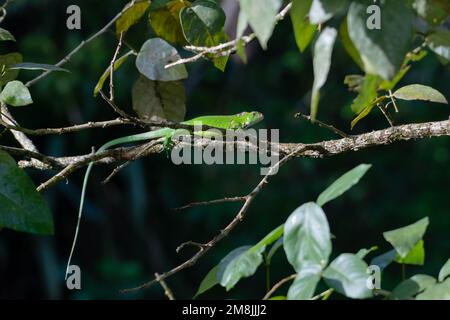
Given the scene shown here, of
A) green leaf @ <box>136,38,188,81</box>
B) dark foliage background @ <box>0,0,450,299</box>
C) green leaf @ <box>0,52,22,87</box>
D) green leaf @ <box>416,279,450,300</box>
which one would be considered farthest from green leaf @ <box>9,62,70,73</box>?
dark foliage background @ <box>0,0,450,299</box>

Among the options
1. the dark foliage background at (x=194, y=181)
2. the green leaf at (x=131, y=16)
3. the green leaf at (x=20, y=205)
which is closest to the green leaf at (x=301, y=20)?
the green leaf at (x=20, y=205)

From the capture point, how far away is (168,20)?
1055 millimetres

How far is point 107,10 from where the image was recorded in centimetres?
396

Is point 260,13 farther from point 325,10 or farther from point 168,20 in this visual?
point 168,20

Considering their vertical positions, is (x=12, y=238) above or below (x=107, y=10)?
below

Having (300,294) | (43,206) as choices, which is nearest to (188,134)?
(43,206)

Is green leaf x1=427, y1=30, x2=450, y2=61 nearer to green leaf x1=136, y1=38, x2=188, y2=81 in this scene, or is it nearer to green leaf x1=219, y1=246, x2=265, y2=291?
green leaf x1=219, y1=246, x2=265, y2=291

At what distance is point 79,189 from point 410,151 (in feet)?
6.73

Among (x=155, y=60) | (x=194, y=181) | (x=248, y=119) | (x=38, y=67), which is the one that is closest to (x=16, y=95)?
(x=38, y=67)

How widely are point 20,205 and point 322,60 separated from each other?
349mm

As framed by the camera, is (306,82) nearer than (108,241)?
No
